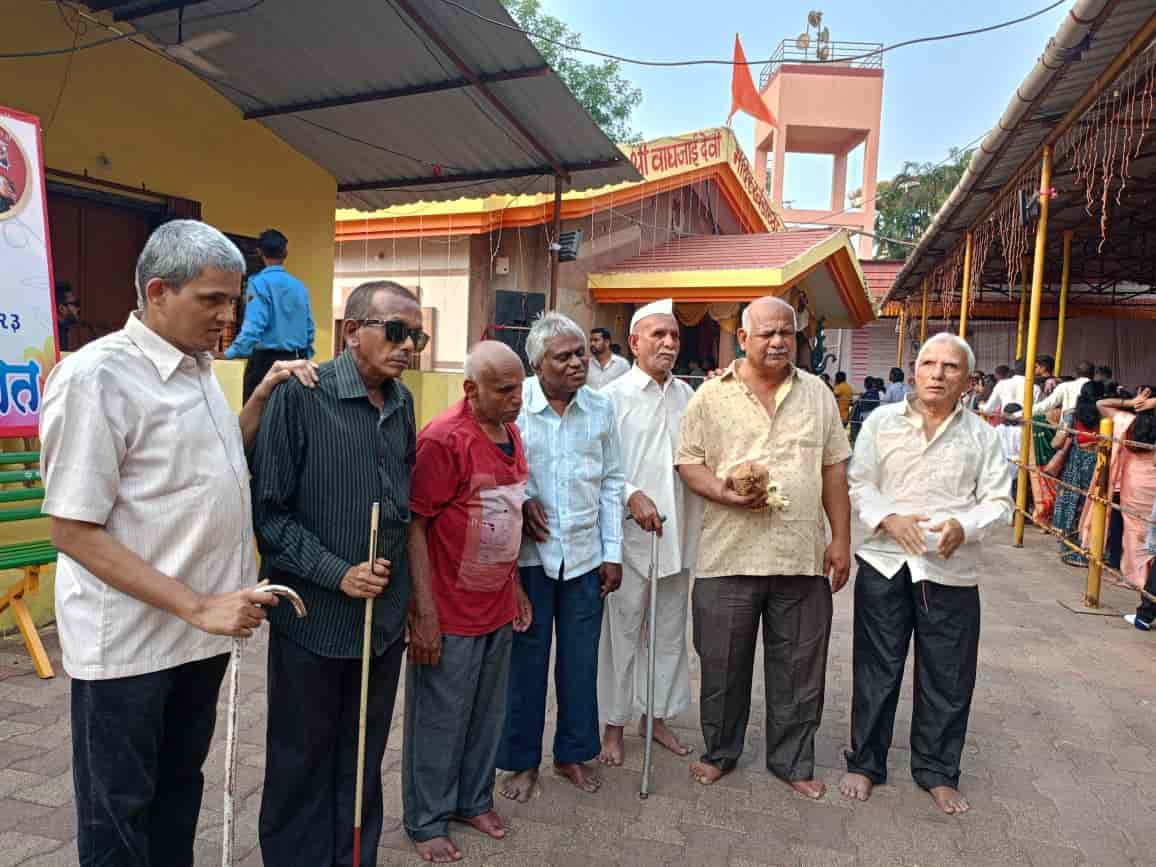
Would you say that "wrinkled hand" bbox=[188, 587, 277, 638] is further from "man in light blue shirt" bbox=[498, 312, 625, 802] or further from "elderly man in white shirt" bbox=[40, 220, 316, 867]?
"man in light blue shirt" bbox=[498, 312, 625, 802]

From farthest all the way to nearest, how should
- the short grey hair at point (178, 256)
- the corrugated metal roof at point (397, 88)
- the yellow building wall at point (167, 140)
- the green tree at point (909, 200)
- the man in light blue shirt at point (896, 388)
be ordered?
1. the green tree at point (909, 200)
2. the man in light blue shirt at point (896, 388)
3. the yellow building wall at point (167, 140)
4. the corrugated metal roof at point (397, 88)
5. the short grey hair at point (178, 256)

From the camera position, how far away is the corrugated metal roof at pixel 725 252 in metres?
11.9

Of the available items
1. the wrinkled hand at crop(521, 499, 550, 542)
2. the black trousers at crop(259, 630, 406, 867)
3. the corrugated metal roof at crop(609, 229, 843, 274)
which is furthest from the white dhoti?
the corrugated metal roof at crop(609, 229, 843, 274)

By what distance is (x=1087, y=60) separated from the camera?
5.26 m

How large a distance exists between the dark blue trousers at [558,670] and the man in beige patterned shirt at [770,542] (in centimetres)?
48

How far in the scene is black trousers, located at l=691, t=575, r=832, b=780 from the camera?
331 cm

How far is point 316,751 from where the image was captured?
2.36m

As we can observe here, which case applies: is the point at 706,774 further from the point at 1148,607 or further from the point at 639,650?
the point at 1148,607

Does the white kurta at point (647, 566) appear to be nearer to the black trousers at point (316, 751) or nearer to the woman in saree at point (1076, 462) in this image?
the black trousers at point (316, 751)

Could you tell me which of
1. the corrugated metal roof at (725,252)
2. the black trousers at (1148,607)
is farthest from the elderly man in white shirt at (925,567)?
the corrugated metal roof at (725,252)

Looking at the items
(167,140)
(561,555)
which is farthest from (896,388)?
(561,555)

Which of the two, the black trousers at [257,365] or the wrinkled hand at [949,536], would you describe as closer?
the wrinkled hand at [949,536]

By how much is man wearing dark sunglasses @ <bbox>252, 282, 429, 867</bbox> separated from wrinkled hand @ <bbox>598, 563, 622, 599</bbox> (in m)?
1.03

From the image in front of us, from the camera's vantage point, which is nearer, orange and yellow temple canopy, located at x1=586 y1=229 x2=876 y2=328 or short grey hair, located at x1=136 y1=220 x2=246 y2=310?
short grey hair, located at x1=136 y1=220 x2=246 y2=310
